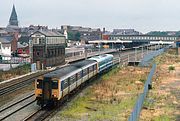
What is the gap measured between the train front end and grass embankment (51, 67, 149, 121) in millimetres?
1396

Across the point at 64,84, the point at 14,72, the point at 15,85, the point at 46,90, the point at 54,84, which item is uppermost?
the point at 54,84

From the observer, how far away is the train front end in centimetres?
2724

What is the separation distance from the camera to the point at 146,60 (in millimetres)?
79125

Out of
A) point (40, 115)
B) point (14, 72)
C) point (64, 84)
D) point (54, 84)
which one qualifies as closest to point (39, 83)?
point (54, 84)

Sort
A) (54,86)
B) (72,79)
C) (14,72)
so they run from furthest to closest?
1. (14,72)
2. (72,79)
3. (54,86)

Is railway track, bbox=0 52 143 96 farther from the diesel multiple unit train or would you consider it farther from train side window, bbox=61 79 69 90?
train side window, bbox=61 79 69 90

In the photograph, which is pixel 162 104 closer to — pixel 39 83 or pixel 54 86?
pixel 54 86

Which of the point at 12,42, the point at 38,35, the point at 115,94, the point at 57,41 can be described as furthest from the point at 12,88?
the point at 12,42

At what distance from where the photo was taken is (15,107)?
29141mm

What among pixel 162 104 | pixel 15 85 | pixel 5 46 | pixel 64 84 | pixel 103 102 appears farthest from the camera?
pixel 5 46

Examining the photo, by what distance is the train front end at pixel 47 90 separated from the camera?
89.4 feet

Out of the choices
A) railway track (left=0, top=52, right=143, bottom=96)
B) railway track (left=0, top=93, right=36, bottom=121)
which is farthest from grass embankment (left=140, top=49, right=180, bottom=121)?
railway track (left=0, top=52, right=143, bottom=96)

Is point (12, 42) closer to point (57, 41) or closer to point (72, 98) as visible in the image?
point (57, 41)

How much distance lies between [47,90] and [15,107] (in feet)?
12.6
